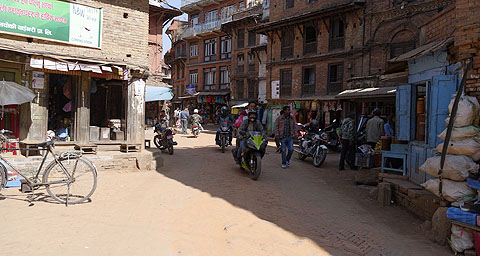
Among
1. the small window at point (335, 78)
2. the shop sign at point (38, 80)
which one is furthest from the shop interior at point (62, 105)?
the small window at point (335, 78)

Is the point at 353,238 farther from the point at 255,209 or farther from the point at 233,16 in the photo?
the point at 233,16

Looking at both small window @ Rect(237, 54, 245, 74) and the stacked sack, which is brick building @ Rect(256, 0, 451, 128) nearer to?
small window @ Rect(237, 54, 245, 74)

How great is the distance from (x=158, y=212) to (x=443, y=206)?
4455mm

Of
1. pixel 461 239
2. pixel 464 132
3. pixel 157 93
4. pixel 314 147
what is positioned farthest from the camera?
pixel 157 93

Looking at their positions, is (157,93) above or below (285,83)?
below

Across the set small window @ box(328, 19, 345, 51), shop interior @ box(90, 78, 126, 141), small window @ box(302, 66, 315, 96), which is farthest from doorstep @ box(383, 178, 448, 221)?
small window @ box(302, 66, 315, 96)

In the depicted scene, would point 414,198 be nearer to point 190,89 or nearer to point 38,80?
point 38,80

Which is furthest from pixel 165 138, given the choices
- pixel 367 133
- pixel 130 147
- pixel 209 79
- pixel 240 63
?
pixel 209 79

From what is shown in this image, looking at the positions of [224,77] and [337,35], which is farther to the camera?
[224,77]

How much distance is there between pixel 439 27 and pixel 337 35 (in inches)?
614

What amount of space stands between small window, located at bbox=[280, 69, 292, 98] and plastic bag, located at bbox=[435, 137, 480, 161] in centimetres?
1938

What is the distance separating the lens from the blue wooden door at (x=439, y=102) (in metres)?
5.46

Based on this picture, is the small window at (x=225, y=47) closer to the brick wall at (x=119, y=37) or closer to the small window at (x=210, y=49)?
the small window at (x=210, y=49)

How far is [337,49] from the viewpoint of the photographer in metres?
21.2
